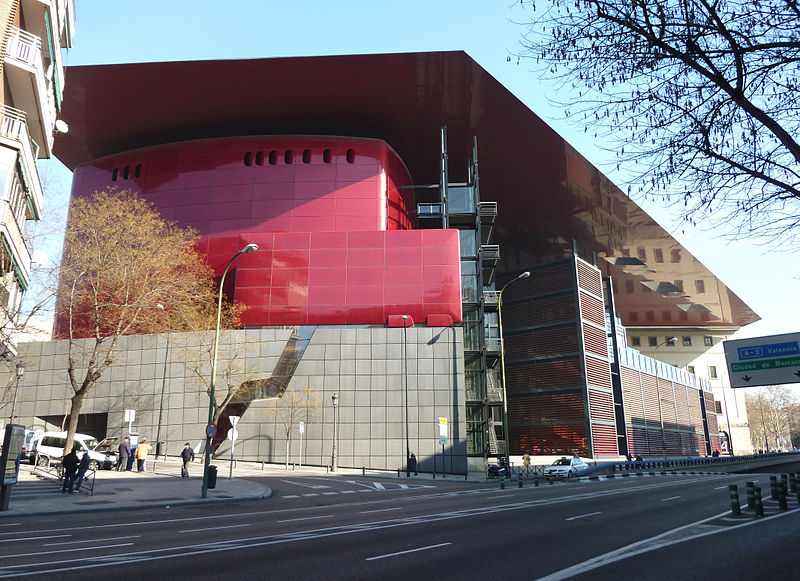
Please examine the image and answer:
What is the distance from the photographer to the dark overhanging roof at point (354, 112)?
38875 millimetres

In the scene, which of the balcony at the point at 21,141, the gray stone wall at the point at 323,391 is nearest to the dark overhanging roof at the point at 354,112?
the gray stone wall at the point at 323,391

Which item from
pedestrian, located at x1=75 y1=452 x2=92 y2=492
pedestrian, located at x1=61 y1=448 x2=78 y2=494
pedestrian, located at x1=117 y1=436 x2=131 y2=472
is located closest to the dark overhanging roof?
pedestrian, located at x1=117 y1=436 x2=131 y2=472

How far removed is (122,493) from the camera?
66.5 feet

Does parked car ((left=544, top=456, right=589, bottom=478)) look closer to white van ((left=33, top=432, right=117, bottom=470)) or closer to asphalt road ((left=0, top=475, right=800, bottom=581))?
asphalt road ((left=0, top=475, right=800, bottom=581))

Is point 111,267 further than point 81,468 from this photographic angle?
Yes

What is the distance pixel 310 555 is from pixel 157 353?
36.0 m

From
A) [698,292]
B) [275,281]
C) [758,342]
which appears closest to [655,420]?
[698,292]

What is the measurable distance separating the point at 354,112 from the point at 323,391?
20.8m

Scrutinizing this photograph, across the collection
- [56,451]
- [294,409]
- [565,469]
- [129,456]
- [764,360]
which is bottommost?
[565,469]

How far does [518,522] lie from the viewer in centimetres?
1322

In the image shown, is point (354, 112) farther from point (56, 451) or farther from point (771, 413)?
point (771, 413)


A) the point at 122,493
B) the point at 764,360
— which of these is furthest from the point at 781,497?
the point at 122,493

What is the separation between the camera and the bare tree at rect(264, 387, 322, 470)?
3784 cm

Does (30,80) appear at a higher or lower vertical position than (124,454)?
higher
